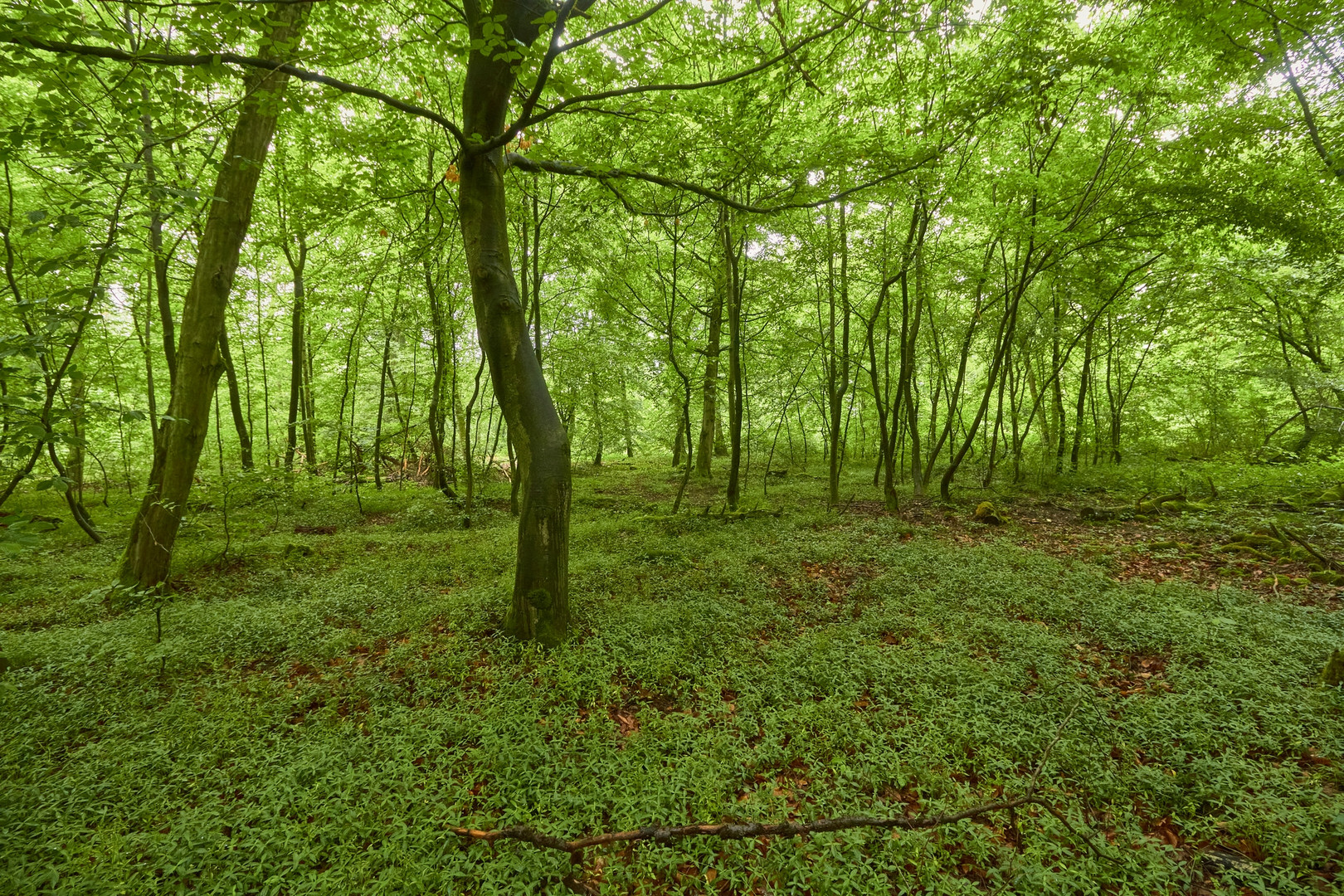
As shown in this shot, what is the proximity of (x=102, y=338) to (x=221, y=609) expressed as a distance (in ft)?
28.1

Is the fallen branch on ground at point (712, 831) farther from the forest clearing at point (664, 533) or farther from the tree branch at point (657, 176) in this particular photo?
the tree branch at point (657, 176)

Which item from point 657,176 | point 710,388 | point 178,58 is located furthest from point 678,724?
point 710,388

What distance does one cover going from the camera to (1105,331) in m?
15.1

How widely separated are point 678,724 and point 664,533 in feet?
18.9

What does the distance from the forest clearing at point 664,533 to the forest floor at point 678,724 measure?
36 millimetres

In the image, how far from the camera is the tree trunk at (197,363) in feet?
19.0

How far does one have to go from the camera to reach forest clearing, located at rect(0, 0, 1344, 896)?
9.07ft

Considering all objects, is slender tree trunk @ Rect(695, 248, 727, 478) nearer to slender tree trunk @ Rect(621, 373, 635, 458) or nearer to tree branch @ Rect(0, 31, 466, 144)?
slender tree trunk @ Rect(621, 373, 635, 458)

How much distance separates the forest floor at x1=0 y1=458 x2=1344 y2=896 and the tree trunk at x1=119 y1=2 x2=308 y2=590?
50cm

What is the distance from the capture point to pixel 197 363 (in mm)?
5793

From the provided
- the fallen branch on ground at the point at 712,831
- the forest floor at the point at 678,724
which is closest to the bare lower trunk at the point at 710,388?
the forest floor at the point at 678,724

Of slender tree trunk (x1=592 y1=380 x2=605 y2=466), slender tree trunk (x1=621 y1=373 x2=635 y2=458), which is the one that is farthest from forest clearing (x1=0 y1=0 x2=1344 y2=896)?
slender tree trunk (x1=621 y1=373 x2=635 y2=458)

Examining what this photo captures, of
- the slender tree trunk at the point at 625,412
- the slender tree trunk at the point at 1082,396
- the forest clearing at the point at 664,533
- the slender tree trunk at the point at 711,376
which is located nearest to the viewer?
the forest clearing at the point at 664,533

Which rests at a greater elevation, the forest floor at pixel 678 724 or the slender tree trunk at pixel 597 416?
the slender tree trunk at pixel 597 416
